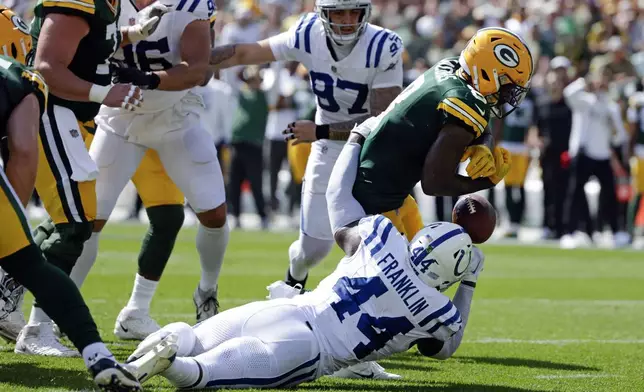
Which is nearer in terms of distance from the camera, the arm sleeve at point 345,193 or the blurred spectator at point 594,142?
the arm sleeve at point 345,193

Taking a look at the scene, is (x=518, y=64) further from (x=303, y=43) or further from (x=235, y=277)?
(x=235, y=277)

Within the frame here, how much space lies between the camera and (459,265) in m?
4.54

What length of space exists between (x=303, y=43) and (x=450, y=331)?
8.34 feet

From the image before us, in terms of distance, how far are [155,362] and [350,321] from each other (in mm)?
835

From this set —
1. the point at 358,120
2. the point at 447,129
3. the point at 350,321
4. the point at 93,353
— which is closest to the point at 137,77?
the point at 358,120

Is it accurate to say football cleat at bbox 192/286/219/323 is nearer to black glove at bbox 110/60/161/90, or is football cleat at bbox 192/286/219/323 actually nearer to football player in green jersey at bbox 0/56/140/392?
black glove at bbox 110/60/161/90

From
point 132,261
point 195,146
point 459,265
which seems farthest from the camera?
point 132,261

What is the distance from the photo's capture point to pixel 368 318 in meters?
4.61

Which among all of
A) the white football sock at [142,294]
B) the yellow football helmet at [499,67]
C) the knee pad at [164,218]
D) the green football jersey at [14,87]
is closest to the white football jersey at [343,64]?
the knee pad at [164,218]

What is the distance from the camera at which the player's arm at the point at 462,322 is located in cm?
471

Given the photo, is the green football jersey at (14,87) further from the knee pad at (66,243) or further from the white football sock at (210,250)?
the white football sock at (210,250)

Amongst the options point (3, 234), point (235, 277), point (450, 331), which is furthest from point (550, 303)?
point (3, 234)

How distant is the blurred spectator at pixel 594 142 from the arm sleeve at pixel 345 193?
902 centimetres

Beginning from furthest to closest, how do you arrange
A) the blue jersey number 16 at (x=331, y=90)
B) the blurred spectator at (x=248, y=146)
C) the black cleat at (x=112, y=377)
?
the blurred spectator at (x=248, y=146) → the blue jersey number 16 at (x=331, y=90) → the black cleat at (x=112, y=377)
